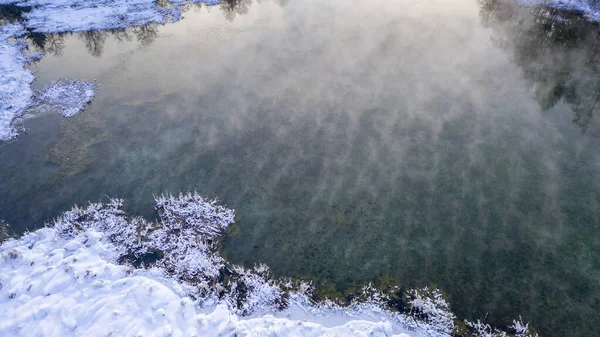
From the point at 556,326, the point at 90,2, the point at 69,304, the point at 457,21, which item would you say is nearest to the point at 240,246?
the point at 69,304

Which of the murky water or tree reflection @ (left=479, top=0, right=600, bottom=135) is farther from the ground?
tree reflection @ (left=479, top=0, right=600, bottom=135)

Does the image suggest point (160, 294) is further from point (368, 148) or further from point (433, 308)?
point (368, 148)

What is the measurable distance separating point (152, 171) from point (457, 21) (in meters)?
22.8

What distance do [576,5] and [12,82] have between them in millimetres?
38205

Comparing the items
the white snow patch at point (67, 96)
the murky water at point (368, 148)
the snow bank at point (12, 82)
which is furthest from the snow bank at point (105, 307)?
the white snow patch at point (67, 96)

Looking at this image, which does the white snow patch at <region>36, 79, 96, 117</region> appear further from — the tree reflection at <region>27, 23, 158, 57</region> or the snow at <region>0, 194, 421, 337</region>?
the snow at <region>0, 194, 421, 337</region>

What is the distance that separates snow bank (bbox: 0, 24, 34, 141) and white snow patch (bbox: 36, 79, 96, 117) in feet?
2.80

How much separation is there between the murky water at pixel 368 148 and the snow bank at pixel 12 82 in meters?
0.95

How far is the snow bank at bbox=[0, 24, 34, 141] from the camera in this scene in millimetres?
17562

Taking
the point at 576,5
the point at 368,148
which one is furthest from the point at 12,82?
the point at 576,5

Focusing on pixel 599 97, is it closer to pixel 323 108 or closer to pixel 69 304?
pixel 323 108

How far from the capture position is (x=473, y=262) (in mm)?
11625

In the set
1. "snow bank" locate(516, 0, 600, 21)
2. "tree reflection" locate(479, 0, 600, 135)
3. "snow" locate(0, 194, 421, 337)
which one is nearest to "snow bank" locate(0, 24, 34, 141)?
"snow" locate(0, 194, 421, 337)

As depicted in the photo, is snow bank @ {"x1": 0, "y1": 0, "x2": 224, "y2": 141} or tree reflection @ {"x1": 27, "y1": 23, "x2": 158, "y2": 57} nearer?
snow bank @ {"x1": 0, "y1": 0, "x2": 224, "y2": 141}
